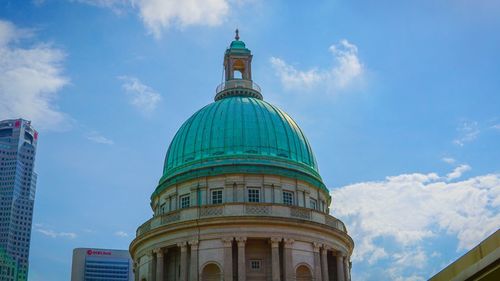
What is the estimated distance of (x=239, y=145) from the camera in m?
54.9

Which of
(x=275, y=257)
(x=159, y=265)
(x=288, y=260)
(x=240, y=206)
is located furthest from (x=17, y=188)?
(x=288, y=260)

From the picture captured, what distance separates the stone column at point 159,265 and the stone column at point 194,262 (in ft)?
9.91

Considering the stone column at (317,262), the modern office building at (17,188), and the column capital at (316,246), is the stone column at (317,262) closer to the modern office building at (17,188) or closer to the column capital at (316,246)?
the column capital at (316,246)

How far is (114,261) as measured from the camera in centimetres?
17412

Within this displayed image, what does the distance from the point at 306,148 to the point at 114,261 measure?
12819 cm

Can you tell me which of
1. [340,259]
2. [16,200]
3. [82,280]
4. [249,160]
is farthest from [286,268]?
[16,200]

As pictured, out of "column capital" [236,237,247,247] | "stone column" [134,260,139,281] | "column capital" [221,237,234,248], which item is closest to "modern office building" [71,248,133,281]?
"stone column" [134,260,139,281]

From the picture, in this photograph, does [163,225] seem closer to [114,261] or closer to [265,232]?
[265,232]

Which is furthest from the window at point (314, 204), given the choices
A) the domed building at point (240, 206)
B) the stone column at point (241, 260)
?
the stone column at point (241, 260)

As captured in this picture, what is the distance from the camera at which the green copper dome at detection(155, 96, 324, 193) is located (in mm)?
53469

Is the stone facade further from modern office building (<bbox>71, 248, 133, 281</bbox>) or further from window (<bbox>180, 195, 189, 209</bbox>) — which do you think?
modern office building (<bbox>71, 248, 133, 281</bbox>)

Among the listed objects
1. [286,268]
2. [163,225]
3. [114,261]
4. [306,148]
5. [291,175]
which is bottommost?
[286,268]

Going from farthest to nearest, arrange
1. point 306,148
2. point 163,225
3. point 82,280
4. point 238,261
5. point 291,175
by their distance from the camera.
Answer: point 82,280
point 306,148
point 291,175
point 163,225
point 238,261

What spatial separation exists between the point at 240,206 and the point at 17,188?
153595 mm
